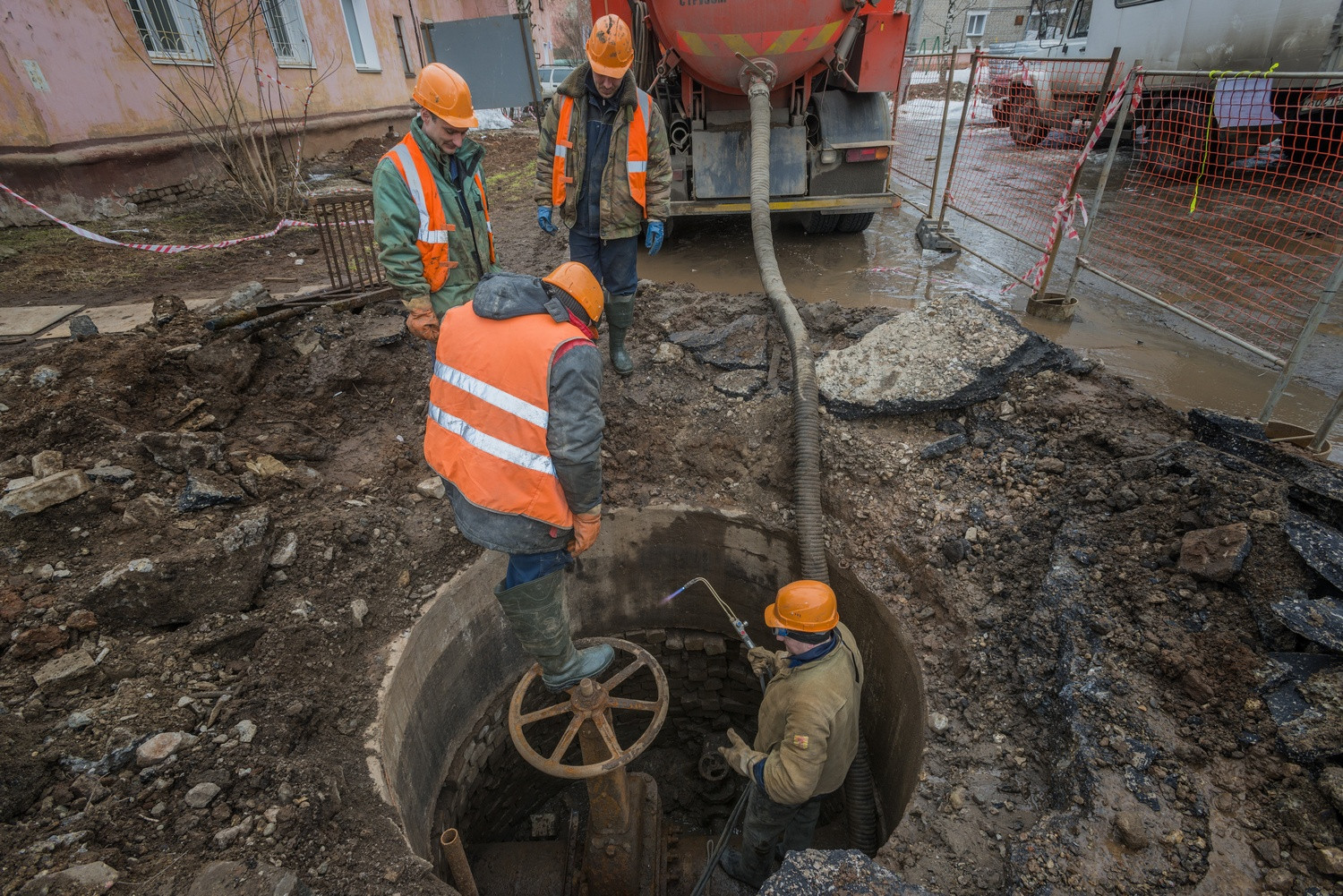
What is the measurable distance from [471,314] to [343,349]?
2563 mm

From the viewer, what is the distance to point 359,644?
9.96 ft

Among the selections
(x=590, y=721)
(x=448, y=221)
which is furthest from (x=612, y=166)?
(x=590, y=721)

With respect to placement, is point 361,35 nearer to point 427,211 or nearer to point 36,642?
point 427,211

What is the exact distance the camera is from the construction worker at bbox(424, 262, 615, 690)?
217 cm

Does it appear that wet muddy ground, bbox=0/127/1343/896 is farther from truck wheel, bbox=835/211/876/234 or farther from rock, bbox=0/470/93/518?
truck wheel, bbox=835/211/876/234

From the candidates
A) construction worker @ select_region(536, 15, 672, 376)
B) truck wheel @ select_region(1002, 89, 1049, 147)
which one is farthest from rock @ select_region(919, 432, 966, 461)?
truck wheel @ select_region(1002, 89, 1049, 147)

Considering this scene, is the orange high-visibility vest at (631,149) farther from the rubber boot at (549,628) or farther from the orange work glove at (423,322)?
the rubber boot at (549,628)

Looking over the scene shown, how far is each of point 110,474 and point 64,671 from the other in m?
1.05

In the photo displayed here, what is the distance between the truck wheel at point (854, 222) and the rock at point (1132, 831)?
6.07 meters

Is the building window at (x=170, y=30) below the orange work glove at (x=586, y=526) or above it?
above

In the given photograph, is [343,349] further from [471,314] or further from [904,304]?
[904,304]

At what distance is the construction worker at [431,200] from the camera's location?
3.07 metres

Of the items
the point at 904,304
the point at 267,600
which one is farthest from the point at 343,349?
the point at 904,304

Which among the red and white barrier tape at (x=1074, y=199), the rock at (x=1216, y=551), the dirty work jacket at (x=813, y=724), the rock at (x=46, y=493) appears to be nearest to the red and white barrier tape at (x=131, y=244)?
the rock at (x=46, y=493)
